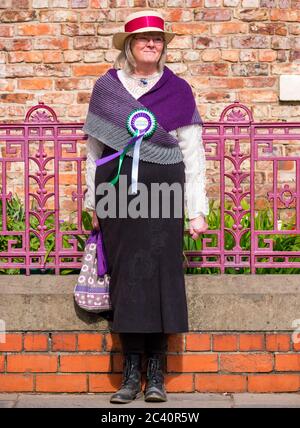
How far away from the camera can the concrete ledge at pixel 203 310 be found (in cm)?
503

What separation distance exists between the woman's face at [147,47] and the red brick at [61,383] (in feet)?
5.55

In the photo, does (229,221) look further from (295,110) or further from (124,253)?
(295,110)

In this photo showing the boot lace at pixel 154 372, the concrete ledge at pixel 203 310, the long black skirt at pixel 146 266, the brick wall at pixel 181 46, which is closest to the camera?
the long black skirt at pixel 146 266

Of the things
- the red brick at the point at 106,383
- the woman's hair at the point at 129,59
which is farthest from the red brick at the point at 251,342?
the woman's hair at the point at 129,59

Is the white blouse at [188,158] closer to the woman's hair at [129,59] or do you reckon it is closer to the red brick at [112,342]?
the woman's hair at [129,59]

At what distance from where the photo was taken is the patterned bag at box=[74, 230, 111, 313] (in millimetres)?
4941

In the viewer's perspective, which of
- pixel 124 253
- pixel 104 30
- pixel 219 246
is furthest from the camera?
pixel 104 30

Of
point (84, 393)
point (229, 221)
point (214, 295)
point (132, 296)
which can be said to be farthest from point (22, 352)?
point (229, 221)

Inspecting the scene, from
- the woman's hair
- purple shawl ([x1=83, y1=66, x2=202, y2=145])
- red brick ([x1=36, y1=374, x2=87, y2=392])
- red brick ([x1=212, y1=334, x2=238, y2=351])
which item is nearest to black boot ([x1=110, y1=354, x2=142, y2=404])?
red brick ([x1=36, y1=374, x2=87, y2=392])

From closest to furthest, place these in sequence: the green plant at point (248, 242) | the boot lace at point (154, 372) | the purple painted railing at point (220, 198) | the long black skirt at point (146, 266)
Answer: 1. the long black skirt at point (146, 266)
2. the boot lace at point (154, 372)
3. the purple painted railing at point (220, 198)
4. the green plant at point (248, 242)

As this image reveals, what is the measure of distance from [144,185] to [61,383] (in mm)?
1162

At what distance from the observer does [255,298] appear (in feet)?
16.5

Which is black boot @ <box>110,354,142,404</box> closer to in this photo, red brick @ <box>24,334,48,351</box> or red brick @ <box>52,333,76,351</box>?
red brick @ <box>52,333,76,351</box>

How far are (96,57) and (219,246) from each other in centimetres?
322
